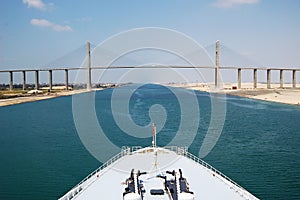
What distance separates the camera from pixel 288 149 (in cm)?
1956

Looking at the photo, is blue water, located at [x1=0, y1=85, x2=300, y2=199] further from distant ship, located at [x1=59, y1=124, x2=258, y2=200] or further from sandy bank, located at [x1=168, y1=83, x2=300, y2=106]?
sandy bank, located at [x1=168, y1=83, x2=300, y2=106]

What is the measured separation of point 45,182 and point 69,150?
6.11 metres

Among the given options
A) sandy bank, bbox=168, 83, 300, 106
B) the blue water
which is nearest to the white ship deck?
the blue water

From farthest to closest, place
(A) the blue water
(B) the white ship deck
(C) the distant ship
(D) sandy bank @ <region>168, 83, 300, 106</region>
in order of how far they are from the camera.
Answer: (D) sandy bank @ <region>168, 83, 300, 106</region> < (A) the blue water < (B) the white ship deck < (C) the distant ship

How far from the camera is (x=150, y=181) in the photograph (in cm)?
890

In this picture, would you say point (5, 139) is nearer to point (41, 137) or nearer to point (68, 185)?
point (41, 137)

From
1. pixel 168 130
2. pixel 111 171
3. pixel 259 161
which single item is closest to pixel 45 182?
pixel 111 171

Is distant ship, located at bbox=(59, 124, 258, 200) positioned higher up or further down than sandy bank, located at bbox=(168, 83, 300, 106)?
further down

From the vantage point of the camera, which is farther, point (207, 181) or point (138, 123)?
point (138, 123)

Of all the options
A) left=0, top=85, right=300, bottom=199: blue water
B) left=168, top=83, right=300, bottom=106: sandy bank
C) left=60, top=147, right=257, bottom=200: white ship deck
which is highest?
left=168, top=83, right=300, bottom=106: sandy bank

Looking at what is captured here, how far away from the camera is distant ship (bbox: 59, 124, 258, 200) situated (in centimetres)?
750

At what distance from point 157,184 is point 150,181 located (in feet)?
1.02

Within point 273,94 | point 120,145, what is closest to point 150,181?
point 120,145

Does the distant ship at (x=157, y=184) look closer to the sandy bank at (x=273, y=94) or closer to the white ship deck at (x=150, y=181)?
the white ship deck at (x=150, y=181)
